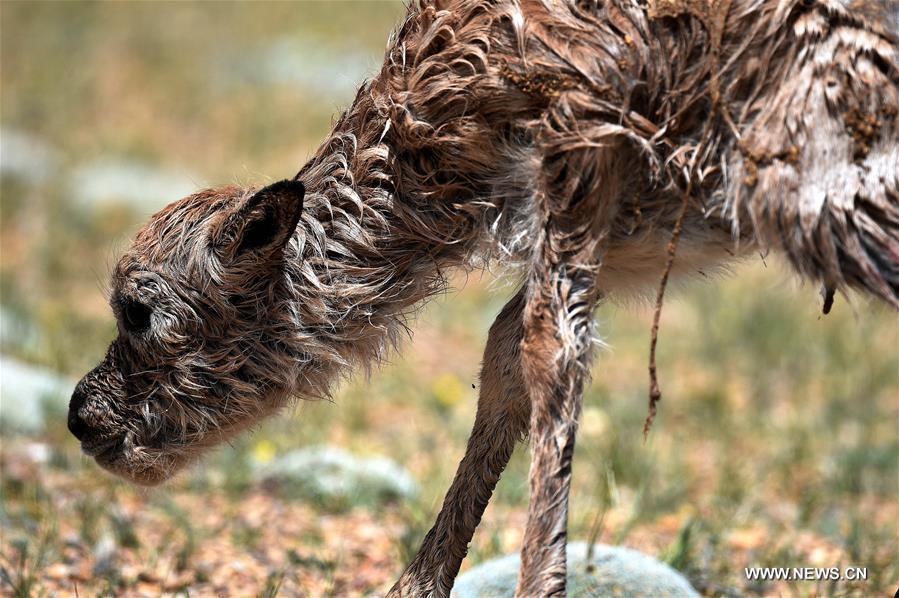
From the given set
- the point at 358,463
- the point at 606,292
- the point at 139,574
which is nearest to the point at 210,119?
the point at 358,463

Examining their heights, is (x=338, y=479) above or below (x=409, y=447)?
above

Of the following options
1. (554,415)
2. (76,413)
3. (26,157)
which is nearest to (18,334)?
(76,413)

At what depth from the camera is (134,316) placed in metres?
4.27

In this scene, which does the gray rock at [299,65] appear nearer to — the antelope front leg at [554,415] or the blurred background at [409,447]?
the blurred background at [409,447]

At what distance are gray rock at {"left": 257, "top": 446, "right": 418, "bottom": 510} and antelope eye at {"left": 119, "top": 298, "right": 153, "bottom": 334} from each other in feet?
8.61

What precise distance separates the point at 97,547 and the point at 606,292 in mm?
3183

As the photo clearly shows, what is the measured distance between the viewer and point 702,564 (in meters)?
5.55

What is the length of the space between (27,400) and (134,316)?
3.65 meters

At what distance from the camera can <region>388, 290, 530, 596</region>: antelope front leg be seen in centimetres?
428

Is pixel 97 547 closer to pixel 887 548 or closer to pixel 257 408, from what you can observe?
pixel 257 408

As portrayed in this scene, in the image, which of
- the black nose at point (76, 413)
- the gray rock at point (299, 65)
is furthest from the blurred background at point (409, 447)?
the gray rock at point (299, 65)

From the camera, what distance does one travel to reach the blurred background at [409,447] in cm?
549

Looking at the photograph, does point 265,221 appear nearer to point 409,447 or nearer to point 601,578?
point 601,578

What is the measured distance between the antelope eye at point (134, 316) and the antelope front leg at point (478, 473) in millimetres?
1408
